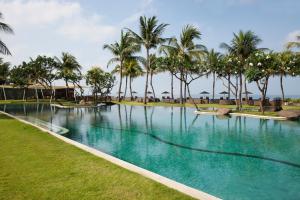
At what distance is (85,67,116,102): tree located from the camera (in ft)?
167

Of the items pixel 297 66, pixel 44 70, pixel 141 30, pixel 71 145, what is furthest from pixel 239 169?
pixel 44 70

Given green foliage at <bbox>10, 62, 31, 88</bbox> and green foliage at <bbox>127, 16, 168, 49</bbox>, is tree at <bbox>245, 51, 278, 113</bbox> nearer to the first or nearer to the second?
green foliage at <bbox>127, 16, 168, 49</bbox>

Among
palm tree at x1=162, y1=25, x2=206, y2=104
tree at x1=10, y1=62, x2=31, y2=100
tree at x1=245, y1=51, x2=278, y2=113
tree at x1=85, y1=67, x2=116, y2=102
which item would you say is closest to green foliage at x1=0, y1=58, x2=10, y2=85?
tree at x1=10, y1=62, x2=31, y2=100

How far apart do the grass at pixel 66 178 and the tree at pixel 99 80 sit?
134 ft

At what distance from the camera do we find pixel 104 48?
50.8 m

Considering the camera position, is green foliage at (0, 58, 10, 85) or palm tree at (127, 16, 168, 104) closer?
palm tree at (127, 16, 168, 104)

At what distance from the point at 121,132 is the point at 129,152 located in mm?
5714

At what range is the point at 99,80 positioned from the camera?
51156mm

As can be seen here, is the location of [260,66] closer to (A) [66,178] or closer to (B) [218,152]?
(B) [218,152]

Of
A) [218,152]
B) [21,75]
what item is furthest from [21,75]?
[218,152]

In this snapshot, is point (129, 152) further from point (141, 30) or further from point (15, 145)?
point (141, 30)

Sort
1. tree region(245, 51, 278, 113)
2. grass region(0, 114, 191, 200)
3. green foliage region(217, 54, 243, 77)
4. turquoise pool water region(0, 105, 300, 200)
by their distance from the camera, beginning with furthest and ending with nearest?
green foliage region(217, 54, 243, 77), tree region(245, 51, 278, 113), turquoise pool water region(0, 105, 300, 200), grass region(0, 114, 191, 200)

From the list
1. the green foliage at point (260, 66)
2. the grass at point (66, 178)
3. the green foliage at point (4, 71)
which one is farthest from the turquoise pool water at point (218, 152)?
the green foliage at point (4, 71)

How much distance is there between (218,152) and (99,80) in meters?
40.5
